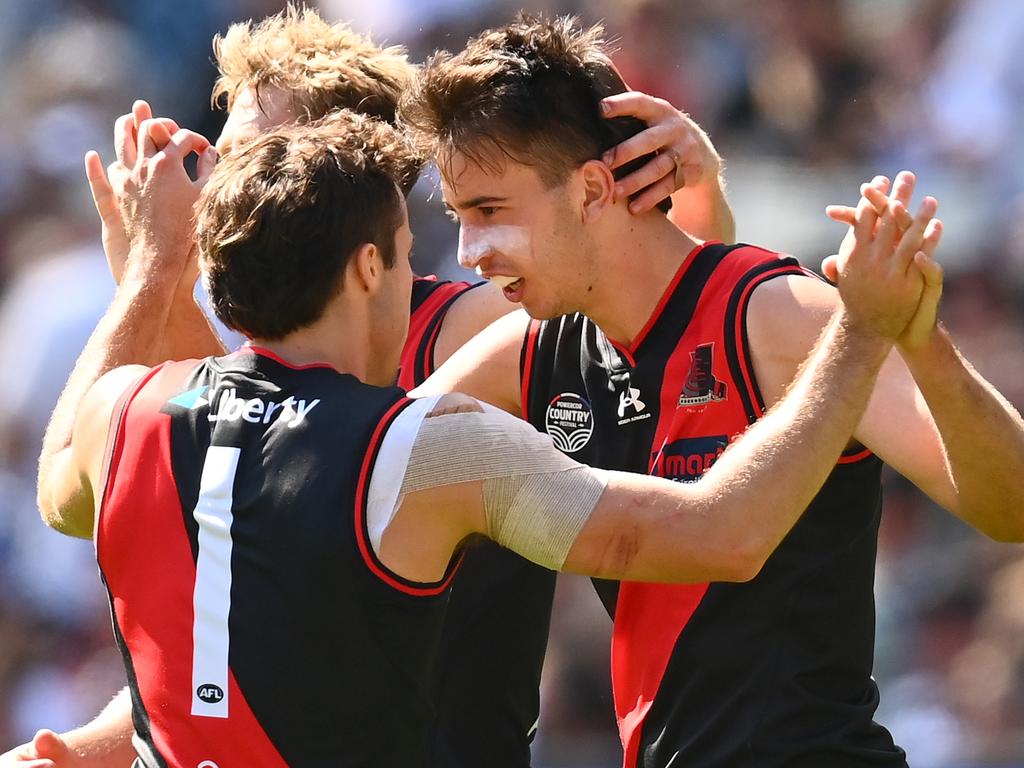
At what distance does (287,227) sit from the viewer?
298 cm

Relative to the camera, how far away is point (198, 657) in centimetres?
287

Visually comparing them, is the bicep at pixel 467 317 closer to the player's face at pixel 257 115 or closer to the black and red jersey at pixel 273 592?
the player's face at pixel 257 115

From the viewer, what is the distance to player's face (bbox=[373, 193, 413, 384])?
10.3 feet

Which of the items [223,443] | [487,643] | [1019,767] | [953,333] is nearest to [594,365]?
[487,643]

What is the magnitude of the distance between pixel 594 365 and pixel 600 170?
48 centimetres

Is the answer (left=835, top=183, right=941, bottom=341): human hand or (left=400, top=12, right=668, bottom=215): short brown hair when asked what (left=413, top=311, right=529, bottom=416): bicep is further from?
(left=835, top=183, right=941, bottom=341): human hand

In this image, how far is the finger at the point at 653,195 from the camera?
3.83 m

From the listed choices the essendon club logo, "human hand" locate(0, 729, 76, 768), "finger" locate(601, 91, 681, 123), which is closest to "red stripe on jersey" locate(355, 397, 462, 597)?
the essendon club logo

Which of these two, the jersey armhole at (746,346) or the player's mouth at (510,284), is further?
the player's mouth at (510,284)

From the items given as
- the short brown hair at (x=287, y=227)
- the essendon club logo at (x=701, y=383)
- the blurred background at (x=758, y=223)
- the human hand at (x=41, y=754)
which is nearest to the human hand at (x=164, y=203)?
the short brown hair at (x=287, y=227)

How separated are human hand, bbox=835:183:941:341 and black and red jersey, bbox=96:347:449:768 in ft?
3.00

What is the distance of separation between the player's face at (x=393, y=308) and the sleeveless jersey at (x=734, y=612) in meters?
0.73

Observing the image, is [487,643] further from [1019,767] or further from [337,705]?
[1019,767]

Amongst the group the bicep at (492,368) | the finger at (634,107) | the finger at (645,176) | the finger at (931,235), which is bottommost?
the bicep at (492,368)
